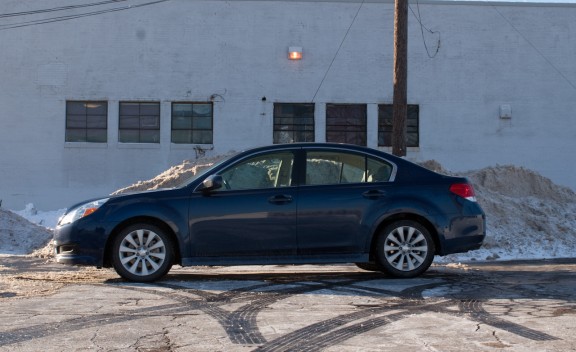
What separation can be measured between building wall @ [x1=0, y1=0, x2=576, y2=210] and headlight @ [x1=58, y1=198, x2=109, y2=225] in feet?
48.4

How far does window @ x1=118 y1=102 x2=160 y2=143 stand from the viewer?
78.7ft

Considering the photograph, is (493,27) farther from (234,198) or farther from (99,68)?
(234,198)

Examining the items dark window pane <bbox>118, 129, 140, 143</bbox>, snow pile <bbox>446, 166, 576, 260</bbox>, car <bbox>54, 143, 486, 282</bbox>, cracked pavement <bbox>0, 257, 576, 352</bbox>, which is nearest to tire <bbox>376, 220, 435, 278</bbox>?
car <bbox>54, 143, 486, 282</bbox>

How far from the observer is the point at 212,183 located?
8891mm

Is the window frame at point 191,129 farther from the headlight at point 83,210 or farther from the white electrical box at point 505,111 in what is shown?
the headlight at point 83,210

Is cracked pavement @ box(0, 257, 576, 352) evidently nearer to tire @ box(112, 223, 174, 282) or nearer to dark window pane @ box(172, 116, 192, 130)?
tire @ box(112, 223, 174, 282)

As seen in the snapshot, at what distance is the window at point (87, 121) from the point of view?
78.9ft

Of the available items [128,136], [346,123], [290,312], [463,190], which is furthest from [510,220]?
[128,136]

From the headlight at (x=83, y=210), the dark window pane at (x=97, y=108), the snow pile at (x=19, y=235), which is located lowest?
the snow pile at (x=19, y=235)

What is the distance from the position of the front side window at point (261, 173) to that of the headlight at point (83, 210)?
144 cm

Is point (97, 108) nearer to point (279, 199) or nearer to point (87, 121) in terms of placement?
point (87, 121)

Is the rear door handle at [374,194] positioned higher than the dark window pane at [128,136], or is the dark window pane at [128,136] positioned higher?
the dark window pane at [128,136]

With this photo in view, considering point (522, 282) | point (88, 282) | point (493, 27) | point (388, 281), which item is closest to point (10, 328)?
point (88, 282)

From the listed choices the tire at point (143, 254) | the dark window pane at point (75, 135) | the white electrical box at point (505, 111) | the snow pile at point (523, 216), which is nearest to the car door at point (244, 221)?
the tire at point (143, 254)
